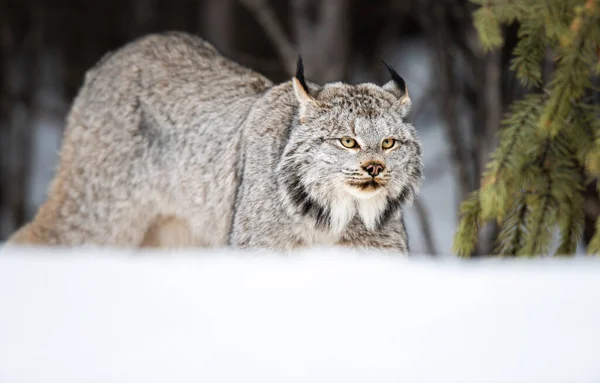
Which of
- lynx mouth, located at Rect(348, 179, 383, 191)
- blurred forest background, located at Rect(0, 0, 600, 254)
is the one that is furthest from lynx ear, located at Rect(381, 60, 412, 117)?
blurred forest background, located at Rect(0, 0, 600, 254)

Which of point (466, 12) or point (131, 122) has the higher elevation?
point (466, 12)

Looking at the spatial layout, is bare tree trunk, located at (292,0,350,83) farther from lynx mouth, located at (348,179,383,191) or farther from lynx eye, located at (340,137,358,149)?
lynx mouth, located at (348,179,383,191)

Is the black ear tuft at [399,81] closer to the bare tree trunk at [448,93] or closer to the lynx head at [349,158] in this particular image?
the lynx head at [349,158]

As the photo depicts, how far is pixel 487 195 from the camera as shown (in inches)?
162

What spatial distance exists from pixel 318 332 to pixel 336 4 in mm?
5730

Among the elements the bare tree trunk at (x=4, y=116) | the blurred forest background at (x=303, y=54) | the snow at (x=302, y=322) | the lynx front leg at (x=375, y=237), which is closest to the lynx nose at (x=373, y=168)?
the lynx front leg at (x=375, y=237)

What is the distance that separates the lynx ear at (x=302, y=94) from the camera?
4.78m

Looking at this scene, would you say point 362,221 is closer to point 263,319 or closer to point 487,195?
point 487,195

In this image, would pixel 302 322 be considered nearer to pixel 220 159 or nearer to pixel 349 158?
pixel 349 158

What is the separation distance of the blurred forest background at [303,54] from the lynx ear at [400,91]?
9.41ft

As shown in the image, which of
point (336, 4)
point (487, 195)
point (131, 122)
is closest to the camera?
point (487, 195)

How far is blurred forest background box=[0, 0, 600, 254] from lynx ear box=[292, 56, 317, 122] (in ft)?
10.3

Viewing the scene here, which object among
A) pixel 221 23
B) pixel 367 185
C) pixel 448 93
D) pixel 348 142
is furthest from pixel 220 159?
pixel 221 23

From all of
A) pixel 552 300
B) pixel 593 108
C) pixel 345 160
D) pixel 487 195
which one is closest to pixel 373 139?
pixel 345 160
